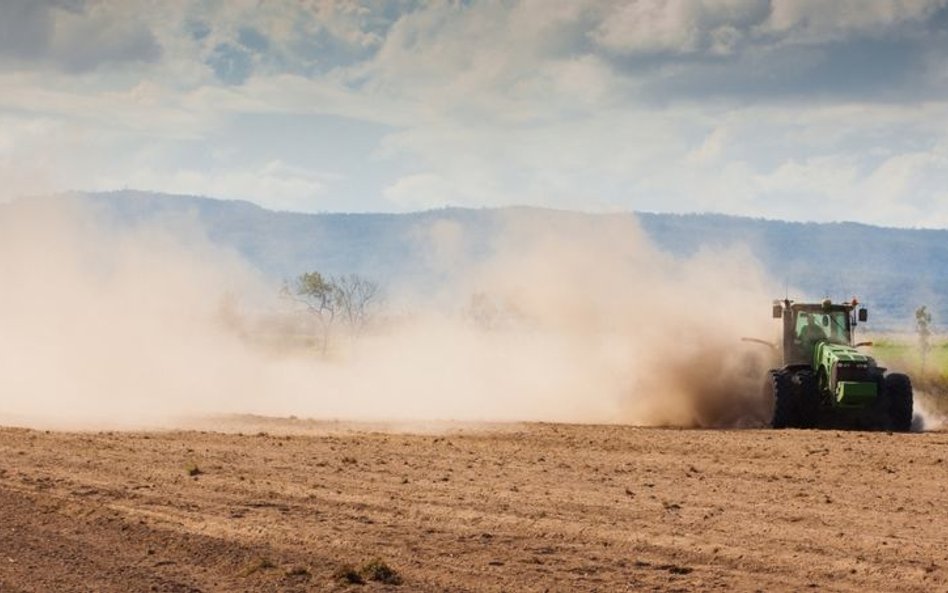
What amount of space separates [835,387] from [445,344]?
21504 millimetres

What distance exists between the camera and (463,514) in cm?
1748

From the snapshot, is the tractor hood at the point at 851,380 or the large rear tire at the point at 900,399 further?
the large rear tire at the point at 900,399

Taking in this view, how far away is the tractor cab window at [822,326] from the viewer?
31.5 meters

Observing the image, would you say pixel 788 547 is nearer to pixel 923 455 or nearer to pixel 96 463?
pixel 923 455

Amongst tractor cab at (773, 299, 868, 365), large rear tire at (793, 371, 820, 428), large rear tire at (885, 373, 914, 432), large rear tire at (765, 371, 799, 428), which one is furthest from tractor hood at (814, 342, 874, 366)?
large rear tire at (765, 371, 799, 428)

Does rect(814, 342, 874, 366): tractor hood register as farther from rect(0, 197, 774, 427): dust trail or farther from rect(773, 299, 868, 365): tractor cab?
rect(0, 197, 774, 427): dust trail

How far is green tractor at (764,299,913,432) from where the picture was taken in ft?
95.6

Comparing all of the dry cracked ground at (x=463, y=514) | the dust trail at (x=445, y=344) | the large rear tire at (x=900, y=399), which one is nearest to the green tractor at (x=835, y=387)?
the large rear tire at (x=900, y=399)

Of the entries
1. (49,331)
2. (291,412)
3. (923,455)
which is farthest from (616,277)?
(49,331)

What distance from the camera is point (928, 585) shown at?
13922mm

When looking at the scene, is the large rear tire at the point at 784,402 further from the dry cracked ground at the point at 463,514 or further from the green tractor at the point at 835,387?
the dry cracked ground at the point at 463,514

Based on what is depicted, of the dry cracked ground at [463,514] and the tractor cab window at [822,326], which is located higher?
the tractor cab window at [822,326]

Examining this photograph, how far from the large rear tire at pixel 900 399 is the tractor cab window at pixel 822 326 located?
1.79 metres

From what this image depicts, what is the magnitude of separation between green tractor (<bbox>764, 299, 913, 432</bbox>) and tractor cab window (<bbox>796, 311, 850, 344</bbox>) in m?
0.03
